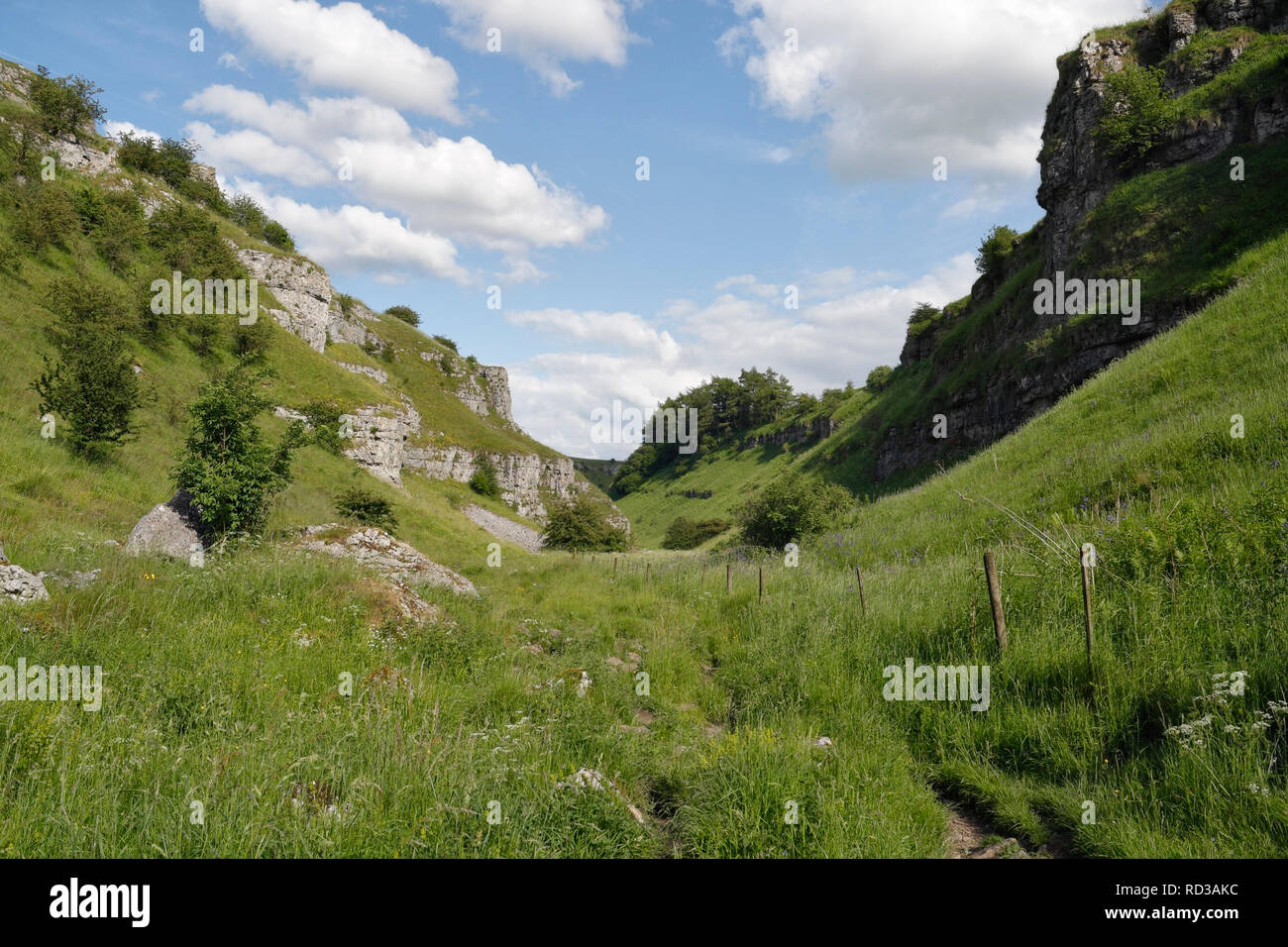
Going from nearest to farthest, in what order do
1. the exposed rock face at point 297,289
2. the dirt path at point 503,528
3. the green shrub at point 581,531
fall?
the green shrub at point 581,531
the exposed rock face at point 297,289
the dirt path at point 503,528

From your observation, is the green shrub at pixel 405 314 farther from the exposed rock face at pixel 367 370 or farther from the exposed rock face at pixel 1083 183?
the exposed rock face at pixel 1083 183

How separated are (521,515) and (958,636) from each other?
72846 millimetres

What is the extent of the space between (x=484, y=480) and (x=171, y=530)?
58.3m

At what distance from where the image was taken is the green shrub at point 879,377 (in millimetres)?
75088

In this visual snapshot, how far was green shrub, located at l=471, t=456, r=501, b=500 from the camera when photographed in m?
70.5

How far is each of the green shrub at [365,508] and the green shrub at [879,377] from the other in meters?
63.1

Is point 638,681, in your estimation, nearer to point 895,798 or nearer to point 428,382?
point 895,798

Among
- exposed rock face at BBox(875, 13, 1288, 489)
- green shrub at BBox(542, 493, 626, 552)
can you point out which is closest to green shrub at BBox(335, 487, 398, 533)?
green shrub at BBox(542, 493, 626, 552)

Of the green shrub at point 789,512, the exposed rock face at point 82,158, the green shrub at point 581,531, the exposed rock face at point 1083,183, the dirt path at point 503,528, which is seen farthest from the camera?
the dirt path at point 503,528

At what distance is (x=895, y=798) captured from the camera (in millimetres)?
4500

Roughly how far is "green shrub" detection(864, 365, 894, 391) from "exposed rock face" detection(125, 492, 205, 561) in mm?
72763

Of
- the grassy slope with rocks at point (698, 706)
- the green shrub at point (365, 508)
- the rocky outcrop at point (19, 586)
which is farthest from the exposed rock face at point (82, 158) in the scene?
the rocky outcrop at point (19, 586)

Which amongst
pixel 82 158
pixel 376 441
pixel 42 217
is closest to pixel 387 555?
pixel 376 441

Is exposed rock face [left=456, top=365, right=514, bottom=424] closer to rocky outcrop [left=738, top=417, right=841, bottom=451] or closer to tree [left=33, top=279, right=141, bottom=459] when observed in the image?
rocky outcrop [left=738, top=417, right=841, bottom=451]
